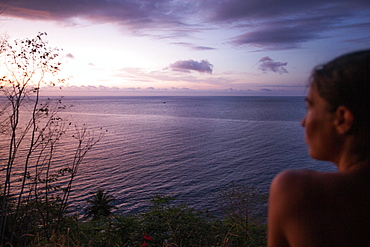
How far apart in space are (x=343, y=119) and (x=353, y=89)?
0.34 ft

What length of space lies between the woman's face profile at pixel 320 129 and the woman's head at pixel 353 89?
0.08 ft

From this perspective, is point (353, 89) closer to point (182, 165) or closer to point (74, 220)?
point (74, 220)

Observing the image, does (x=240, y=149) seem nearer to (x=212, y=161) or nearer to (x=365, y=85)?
(x=212, y=161)

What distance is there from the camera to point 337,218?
0.78 meters

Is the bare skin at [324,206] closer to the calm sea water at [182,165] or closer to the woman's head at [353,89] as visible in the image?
the woman's head at [353,89]

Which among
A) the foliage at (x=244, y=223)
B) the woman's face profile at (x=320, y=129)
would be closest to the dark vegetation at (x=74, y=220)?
the foliage at (x=244, y=223)

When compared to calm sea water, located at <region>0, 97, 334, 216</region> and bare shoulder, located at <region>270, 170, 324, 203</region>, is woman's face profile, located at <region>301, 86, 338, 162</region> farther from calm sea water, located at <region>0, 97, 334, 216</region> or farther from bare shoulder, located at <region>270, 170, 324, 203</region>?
calm sea water, located at <region>0, 97, 334, 216</region>

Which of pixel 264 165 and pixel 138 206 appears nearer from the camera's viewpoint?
pixel 138 206

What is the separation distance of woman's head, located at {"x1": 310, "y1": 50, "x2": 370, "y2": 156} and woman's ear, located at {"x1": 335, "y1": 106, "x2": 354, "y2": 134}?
11 mm

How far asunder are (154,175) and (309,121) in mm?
35450

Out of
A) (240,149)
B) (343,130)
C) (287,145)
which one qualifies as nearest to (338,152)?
(343,130)

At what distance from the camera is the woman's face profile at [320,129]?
879 mm

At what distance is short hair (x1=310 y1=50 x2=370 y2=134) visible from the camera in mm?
831

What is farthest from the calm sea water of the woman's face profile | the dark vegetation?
the woman's face profile
